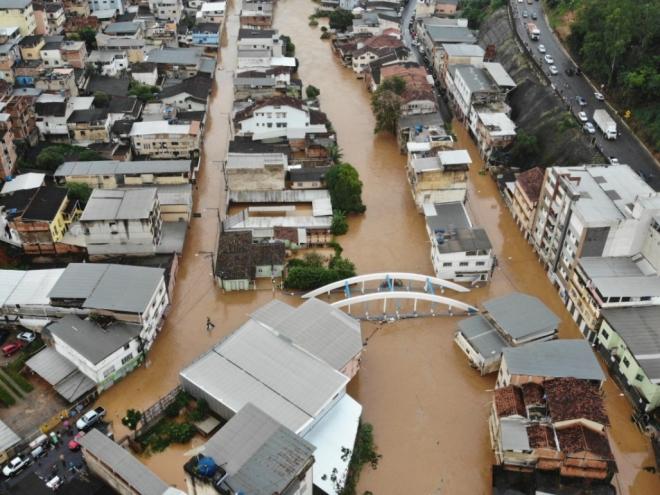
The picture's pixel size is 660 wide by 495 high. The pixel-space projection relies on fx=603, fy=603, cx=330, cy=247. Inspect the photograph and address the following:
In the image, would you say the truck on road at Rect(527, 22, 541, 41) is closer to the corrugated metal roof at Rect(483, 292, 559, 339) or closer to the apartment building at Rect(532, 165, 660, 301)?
the apartment building at Rect(532, 165, 660, 301)

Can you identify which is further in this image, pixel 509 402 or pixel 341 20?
pixel 341 20

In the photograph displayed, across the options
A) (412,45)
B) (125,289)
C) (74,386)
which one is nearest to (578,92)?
(412,45)

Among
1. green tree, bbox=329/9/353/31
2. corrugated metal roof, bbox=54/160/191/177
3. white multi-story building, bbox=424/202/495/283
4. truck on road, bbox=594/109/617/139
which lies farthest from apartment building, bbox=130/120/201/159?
green tree, bbox=329/9/353/31

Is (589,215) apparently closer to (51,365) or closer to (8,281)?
(51,365)

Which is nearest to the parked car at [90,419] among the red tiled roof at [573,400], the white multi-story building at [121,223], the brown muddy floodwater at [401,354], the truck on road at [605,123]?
the brown muddy floodwater at [401,354]

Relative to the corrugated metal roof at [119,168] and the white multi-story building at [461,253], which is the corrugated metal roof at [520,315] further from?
the corrugated metal roof at [119,168]

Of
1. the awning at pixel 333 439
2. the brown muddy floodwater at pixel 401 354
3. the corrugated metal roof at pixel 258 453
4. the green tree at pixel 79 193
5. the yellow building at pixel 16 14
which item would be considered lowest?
the brown muddy floodwater at pixel 401 354

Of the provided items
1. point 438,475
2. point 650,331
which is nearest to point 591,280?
point 650,331
